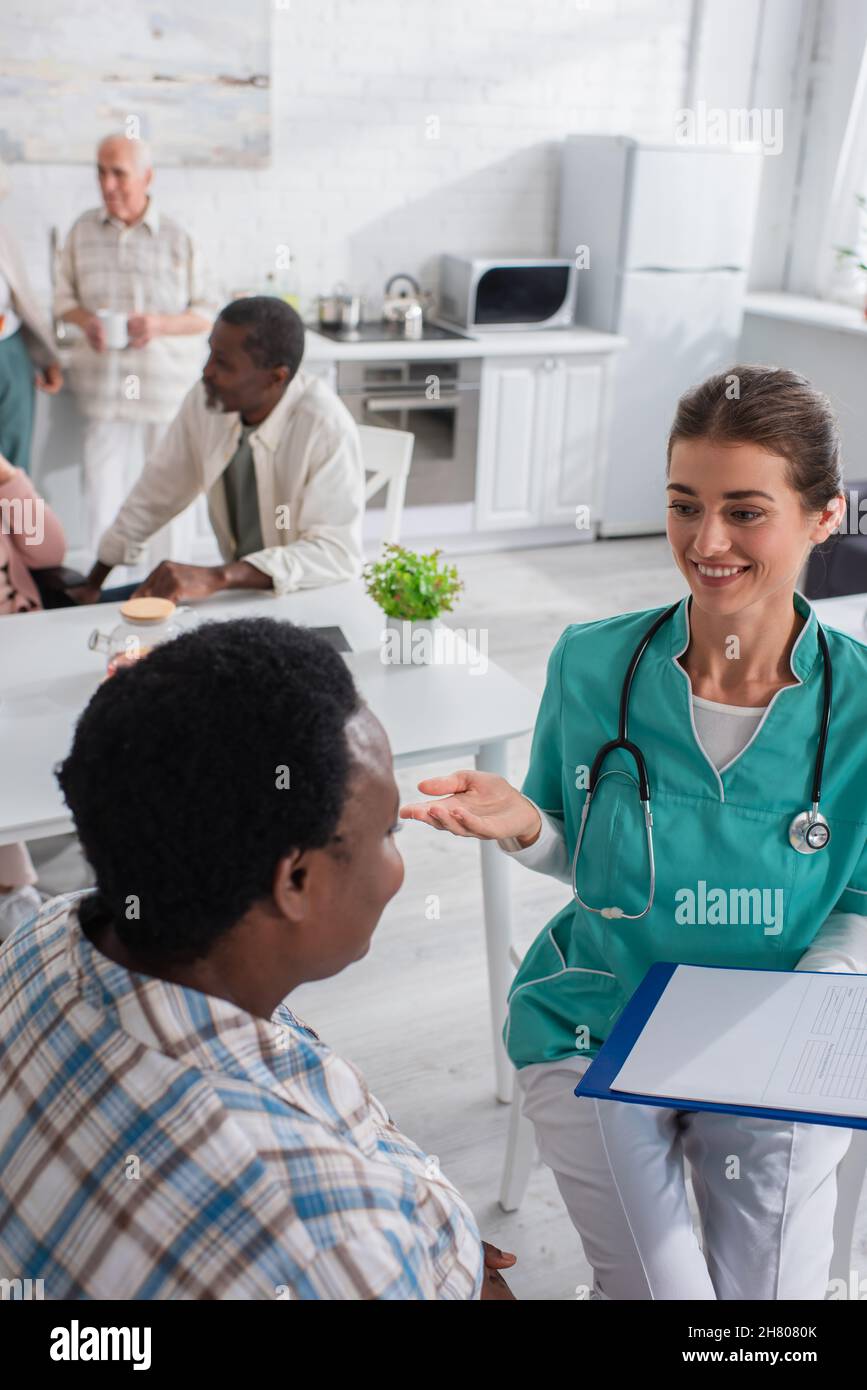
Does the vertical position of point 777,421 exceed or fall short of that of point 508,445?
it exceeds it

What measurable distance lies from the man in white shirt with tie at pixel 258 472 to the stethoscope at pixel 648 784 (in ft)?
3.77

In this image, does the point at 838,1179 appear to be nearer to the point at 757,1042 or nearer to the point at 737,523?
the point at 757,1042

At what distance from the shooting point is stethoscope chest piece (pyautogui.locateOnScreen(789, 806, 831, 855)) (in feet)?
4.78

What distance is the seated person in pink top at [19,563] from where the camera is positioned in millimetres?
2676

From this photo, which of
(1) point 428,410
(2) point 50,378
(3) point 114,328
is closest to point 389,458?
(3) point 114,328

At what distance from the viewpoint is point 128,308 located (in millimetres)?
4195

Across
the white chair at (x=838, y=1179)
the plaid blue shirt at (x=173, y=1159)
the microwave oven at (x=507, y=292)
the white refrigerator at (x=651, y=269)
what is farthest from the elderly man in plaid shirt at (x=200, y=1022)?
the white refrigerator at (x=651, y=269)

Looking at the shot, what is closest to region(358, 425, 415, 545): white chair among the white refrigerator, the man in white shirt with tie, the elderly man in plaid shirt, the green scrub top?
the man in white shirt with tie

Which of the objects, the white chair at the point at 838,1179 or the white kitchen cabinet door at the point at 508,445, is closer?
the white chair at the point at 838,1179

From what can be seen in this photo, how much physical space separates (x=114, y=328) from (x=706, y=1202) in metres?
3.11

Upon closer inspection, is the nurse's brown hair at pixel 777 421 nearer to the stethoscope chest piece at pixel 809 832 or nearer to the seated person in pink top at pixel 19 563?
the stethoscope chest piece at pixel 809 832

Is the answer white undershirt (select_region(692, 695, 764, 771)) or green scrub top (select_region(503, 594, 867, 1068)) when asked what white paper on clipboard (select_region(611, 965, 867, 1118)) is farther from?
white undershirt (select_region(692, 695, 764, 771))

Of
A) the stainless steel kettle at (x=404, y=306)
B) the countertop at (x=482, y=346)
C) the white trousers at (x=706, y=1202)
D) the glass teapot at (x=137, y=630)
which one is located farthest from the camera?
the stainless steel kettle at (x=404, y=306)
